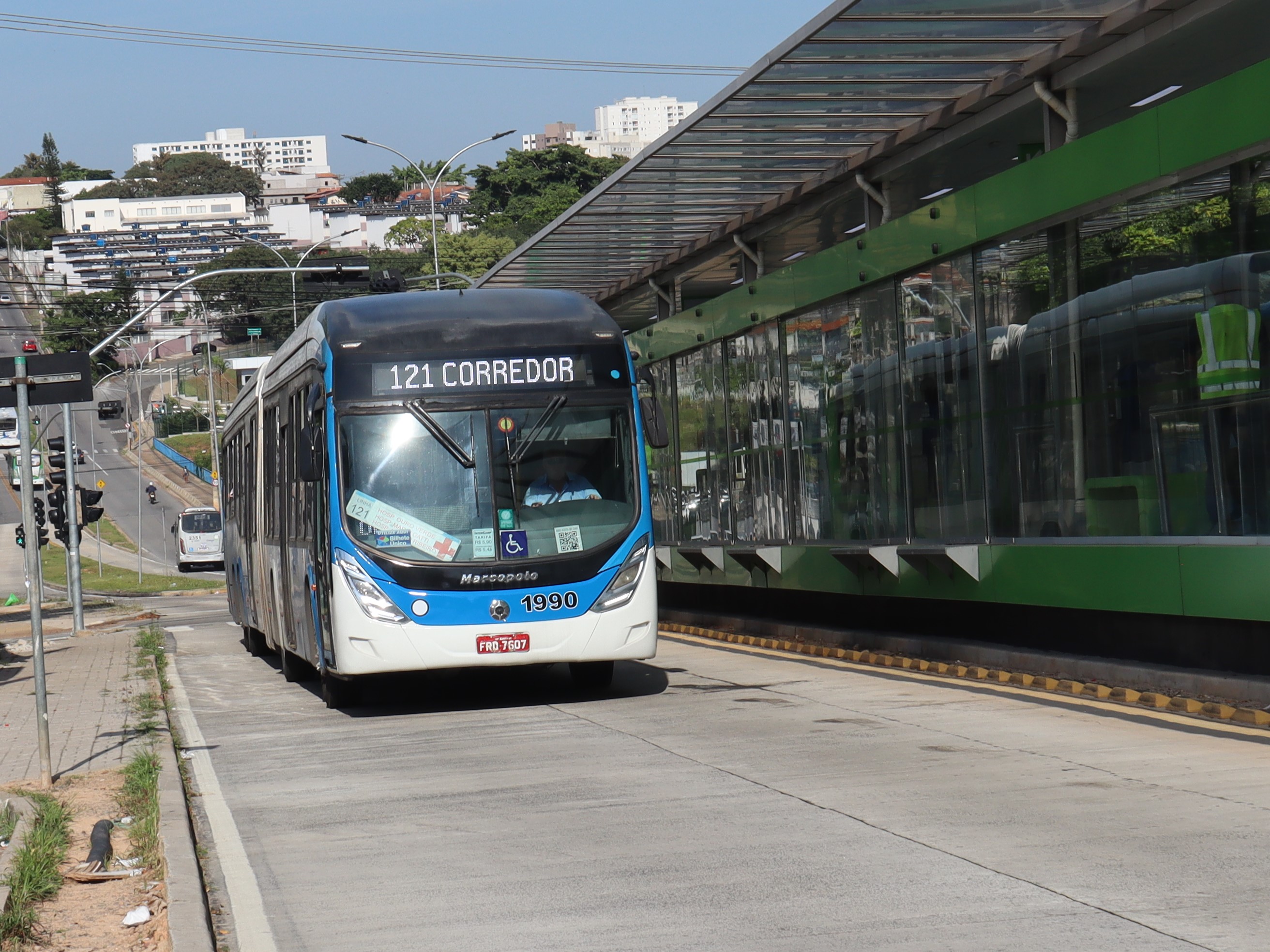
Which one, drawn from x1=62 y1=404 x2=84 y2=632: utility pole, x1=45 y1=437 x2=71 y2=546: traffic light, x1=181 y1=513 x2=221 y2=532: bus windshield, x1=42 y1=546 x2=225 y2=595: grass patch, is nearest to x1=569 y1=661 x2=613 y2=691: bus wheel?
x1=62 y1=404 x2=84 y2=632: utility pole

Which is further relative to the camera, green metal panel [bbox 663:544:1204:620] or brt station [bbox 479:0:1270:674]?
brt station [bbox 479:0:1270:674]

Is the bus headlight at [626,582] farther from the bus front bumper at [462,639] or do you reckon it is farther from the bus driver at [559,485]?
the bus driver at [559,485]

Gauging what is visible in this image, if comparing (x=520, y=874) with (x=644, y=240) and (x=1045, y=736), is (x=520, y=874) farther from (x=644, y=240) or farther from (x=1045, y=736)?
(x=644, y=240)

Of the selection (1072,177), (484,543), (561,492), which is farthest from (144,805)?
(1072,177)

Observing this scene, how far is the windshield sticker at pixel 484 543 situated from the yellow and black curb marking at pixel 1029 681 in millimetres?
4136

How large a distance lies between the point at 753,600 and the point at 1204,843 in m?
14.6

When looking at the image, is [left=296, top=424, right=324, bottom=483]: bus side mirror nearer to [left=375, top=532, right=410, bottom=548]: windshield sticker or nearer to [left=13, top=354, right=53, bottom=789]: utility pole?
[left=375, top=532, right=410, bottom=548]: windshield sticker

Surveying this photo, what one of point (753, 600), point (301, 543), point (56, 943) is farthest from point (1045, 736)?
point (753, 600)

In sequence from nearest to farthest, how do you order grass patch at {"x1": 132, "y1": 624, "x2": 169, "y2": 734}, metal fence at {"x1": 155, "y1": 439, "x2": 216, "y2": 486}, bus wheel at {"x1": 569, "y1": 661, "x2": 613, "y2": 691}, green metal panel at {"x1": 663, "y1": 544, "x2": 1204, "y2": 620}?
green metal panel at {"x1": 663, "y1": 544, "x2": 1204, "y2": 620} < grass patch at {"x1": 132, "y1": 624, "x2": 169, "y2": 734} < bus wheel at {"x1": 569, "y1": 661, "x2": 613, "y2": 691} < metal fence at {"x1": 155, "y1": 439, "x2": 216, "y2": 486}

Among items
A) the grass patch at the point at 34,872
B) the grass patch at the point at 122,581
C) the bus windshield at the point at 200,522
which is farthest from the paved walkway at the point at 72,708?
the bus windshield at the point at 200,522

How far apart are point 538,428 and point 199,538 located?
5123 centimetres

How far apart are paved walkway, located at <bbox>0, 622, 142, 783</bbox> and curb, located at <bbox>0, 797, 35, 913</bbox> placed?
165 cm

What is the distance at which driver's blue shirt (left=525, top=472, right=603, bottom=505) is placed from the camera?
12.9 meters

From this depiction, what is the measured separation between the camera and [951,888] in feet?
20.3
